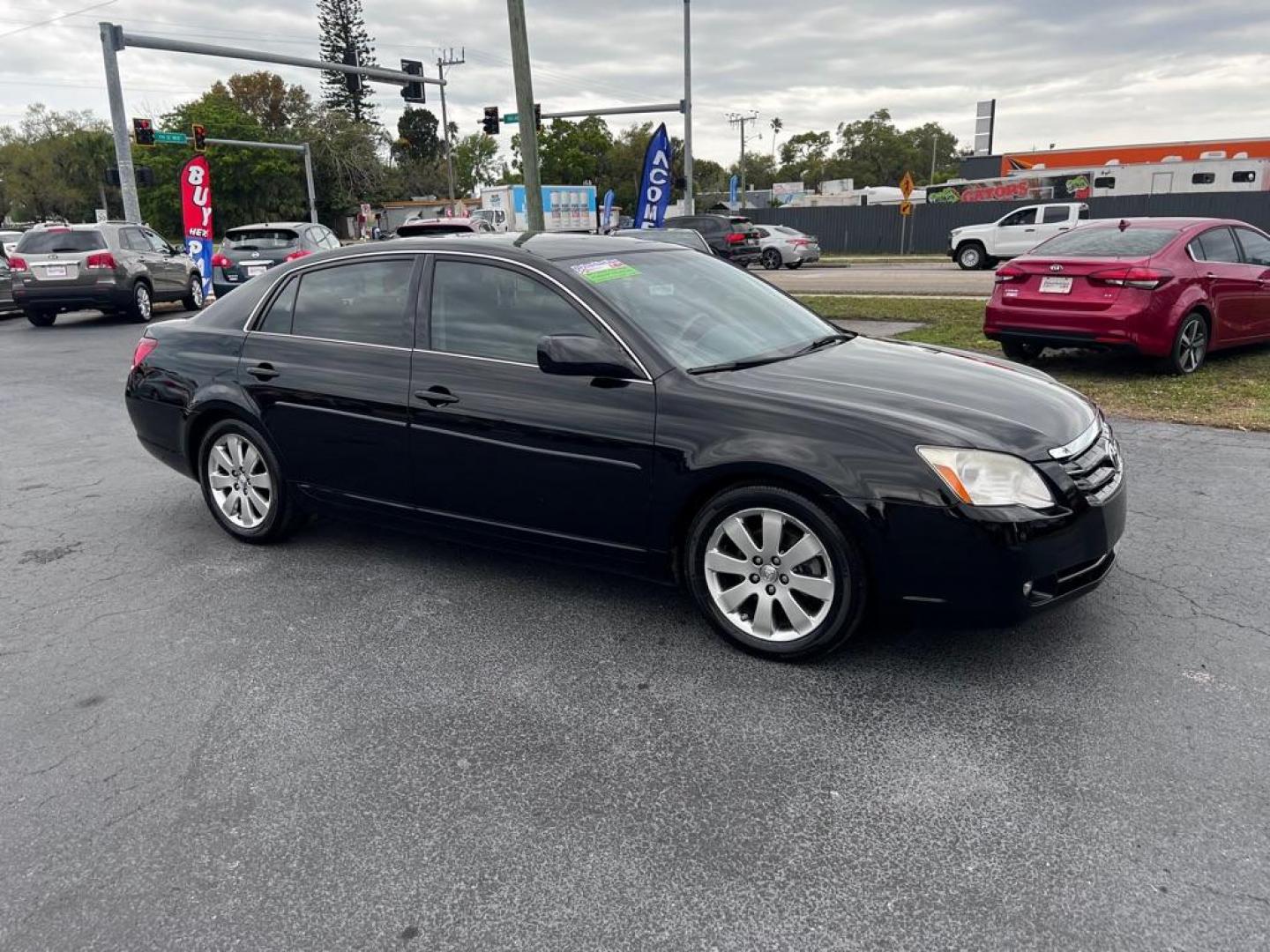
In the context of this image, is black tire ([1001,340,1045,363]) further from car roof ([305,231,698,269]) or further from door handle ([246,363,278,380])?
door handle ([246,363,278,380])

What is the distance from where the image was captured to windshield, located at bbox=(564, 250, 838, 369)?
405 centimetres

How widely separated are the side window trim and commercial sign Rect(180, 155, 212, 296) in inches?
613

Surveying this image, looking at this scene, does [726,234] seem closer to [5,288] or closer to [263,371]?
[5,288]

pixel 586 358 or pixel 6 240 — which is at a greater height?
pixel 6 240

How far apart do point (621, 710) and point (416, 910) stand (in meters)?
1.13

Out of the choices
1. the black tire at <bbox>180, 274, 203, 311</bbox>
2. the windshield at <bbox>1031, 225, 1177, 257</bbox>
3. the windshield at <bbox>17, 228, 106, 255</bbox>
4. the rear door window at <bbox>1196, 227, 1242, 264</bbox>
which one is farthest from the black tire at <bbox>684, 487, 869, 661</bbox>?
the black tire at <bbox>180, 274, 203, 311</bbox>

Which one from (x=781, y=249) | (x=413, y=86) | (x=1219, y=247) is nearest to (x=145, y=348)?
(x=1219, y=247)

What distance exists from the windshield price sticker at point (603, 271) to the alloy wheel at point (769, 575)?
1.25 metres

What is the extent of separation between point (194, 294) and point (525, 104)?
8.33 meters

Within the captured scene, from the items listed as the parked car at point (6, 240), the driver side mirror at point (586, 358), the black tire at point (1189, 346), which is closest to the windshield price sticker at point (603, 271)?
the driver side mirror at point (586, 358)

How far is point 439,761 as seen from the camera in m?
3.11

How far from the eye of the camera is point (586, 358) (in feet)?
12.5

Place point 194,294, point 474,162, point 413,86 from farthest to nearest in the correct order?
1. point 474,162
2. point 413,86
3. point 194,294

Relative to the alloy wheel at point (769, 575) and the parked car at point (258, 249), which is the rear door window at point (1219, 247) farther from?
the parked car at point (258, 249)
